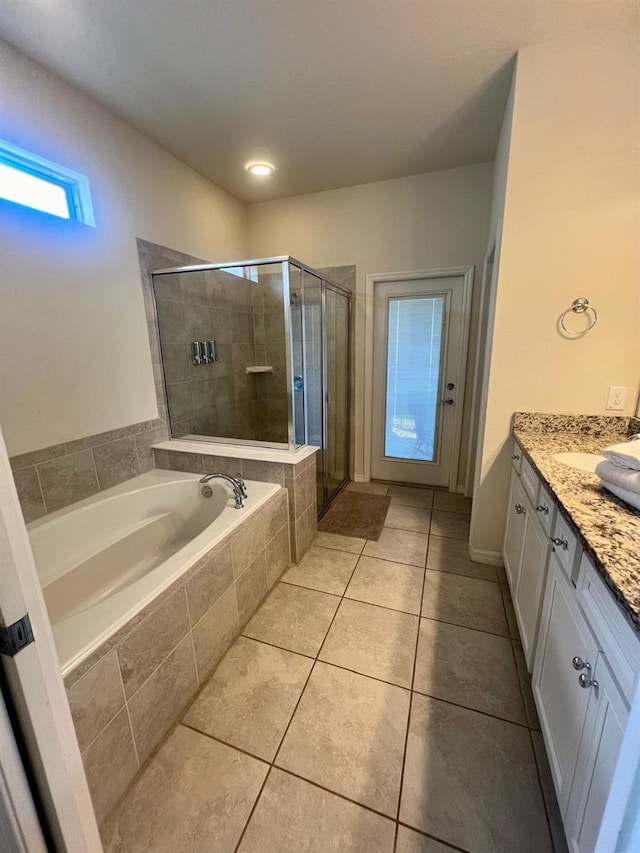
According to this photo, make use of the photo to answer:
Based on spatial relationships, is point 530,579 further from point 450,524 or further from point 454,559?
point 450,524

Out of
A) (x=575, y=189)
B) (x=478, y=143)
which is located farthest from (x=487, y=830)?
(x=478, y=143)

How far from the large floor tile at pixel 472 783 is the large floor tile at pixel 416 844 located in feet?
Answer: 0.06

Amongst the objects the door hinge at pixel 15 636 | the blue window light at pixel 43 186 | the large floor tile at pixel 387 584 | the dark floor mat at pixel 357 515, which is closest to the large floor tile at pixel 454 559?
the large floor tile at pixel 387 584

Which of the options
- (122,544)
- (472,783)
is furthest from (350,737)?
(122,544)

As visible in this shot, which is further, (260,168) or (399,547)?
(260,168)

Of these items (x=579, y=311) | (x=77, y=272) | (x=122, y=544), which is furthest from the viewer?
(x=122, y=544)

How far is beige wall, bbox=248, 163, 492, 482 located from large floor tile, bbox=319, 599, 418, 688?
5.93ft

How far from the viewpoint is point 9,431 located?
1586mm

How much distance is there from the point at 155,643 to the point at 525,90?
2.85m

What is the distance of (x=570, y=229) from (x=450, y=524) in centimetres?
200

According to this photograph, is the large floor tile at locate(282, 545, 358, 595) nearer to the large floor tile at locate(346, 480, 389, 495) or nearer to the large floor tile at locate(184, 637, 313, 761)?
the large floor tile at locate(184, 637, 313, 761)

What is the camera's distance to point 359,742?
4.00 feet

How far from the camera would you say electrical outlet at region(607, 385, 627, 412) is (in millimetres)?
1739

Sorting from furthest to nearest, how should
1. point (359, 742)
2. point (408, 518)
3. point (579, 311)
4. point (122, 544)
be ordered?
point (408, 518) → point (122, 544) → point (579, 311) → point (359, 742)
